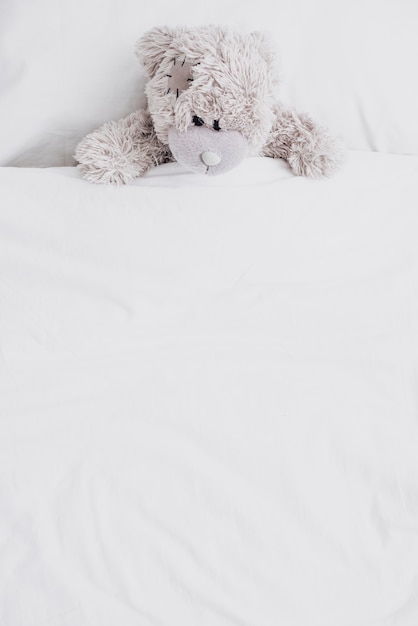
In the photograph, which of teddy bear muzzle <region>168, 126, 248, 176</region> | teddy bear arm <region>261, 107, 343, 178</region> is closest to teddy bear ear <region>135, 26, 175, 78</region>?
teddy bear muzzle <region>168, 126, 248, 176</region>

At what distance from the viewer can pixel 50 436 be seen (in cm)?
66

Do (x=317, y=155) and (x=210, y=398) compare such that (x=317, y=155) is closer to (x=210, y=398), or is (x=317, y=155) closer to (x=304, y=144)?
(x=304, y=144)

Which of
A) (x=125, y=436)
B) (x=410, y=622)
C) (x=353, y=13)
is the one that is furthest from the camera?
(x=353, y=13)

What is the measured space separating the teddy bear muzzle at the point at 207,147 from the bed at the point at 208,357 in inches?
3.5

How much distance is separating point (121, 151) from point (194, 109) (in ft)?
0.47

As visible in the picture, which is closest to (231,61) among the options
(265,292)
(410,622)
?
(265,292)

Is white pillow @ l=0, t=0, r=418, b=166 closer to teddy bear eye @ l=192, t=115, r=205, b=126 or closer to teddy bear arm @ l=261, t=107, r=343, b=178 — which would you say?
teddy bear arm @ l=261, t=107, r=343, b=178

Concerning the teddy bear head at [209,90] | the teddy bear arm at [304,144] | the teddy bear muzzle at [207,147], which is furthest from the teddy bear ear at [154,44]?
the teddy bear arm at [304,144]

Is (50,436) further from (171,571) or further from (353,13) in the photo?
(353,13)

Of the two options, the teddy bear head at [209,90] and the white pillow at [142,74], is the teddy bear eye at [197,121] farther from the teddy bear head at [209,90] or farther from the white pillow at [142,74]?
the white pillow at [142,74]

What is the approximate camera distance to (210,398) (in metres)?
0.72

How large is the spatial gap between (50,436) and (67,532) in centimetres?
12

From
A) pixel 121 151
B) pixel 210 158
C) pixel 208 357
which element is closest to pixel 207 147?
pixel 210 158

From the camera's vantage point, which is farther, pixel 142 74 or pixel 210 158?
pixel 142 74
